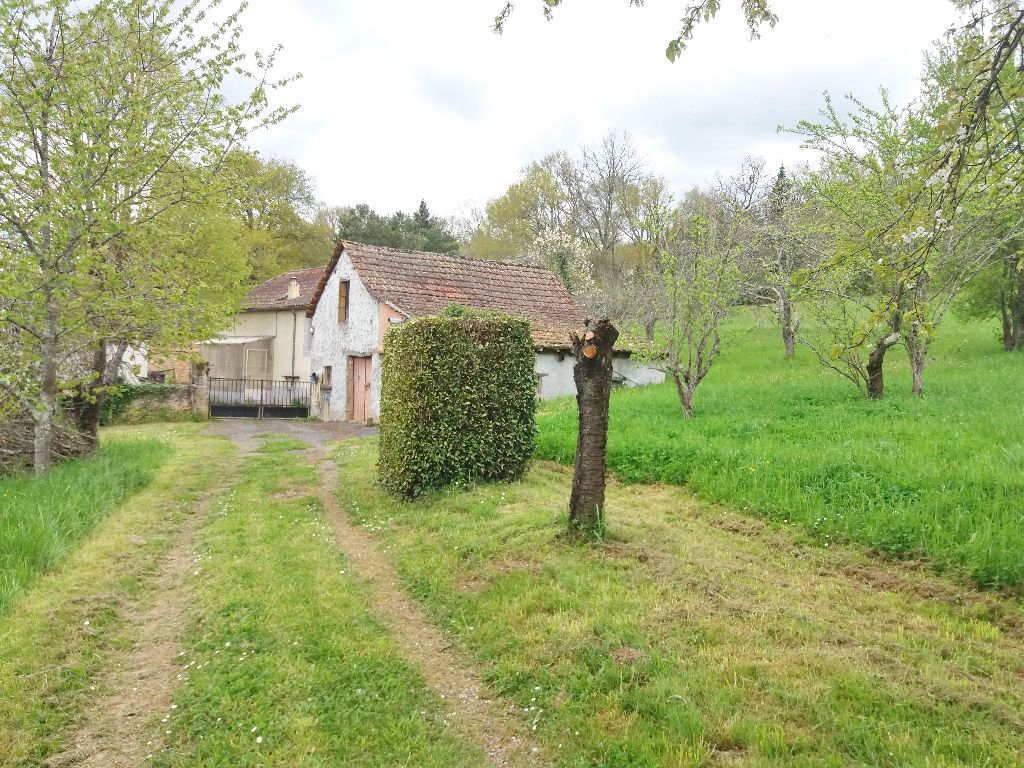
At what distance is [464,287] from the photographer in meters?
22.0

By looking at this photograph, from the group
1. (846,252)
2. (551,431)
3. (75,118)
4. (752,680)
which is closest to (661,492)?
(551,431)

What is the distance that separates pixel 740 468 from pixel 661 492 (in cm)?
109

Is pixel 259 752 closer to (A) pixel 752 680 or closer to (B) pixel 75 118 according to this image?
(A) pixel 752 680

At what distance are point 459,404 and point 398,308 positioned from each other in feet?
35.1

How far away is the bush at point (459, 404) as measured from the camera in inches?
363

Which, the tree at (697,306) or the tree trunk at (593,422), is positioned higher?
the tree at (697,306)

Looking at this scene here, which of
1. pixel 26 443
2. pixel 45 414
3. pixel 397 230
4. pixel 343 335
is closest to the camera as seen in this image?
pixel 45 414

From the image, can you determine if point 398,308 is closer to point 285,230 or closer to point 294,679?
point 294,679

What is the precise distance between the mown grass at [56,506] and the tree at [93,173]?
969 mm

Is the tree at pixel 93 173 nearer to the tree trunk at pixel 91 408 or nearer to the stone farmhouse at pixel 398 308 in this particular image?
the tree trunk at pixel 91 408

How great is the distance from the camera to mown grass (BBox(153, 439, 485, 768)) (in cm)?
373

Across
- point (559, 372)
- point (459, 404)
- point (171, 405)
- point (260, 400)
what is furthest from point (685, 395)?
point (260, 400)

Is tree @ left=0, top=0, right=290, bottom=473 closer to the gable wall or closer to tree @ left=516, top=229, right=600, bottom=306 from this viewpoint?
the gable wall

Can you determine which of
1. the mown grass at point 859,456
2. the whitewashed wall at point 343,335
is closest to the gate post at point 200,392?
Result: the whitewashed wall at point 343,335
